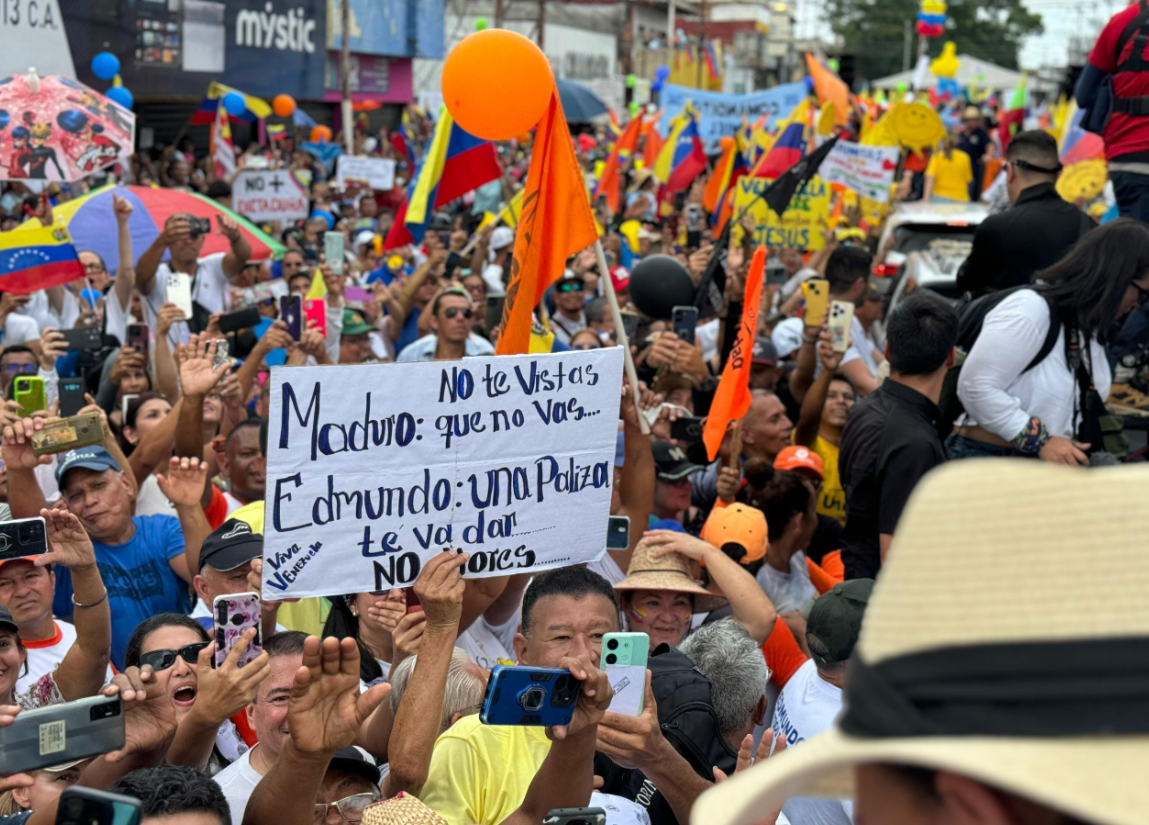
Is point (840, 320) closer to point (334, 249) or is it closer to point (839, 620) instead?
point (839, 620)

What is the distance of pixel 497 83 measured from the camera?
16.0 feet

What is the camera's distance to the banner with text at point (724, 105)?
1702cm

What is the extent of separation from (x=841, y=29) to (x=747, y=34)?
574cm

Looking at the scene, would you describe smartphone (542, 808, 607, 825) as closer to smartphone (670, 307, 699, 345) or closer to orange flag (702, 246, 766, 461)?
orange flag (702, 246, 766, 461)

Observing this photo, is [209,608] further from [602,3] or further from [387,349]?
[602,3]

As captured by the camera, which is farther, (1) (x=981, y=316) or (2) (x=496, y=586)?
(1) (x=981, y=316)

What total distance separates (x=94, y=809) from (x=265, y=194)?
11912 millimetres

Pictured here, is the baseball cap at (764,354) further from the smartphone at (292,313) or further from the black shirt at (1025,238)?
the smartphone at (292,313)

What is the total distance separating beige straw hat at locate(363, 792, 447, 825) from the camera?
2456 millimetres

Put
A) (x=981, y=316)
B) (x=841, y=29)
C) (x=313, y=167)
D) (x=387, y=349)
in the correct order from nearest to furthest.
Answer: (x=981, y=316), (x=387, y=349), (x=313, y=167), (x=841, y=29)

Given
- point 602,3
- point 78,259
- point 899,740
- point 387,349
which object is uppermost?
point 602,3

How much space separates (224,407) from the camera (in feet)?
21.9

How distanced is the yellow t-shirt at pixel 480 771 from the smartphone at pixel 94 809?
1.51m

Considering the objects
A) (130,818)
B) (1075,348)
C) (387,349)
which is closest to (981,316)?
(1075,348)
